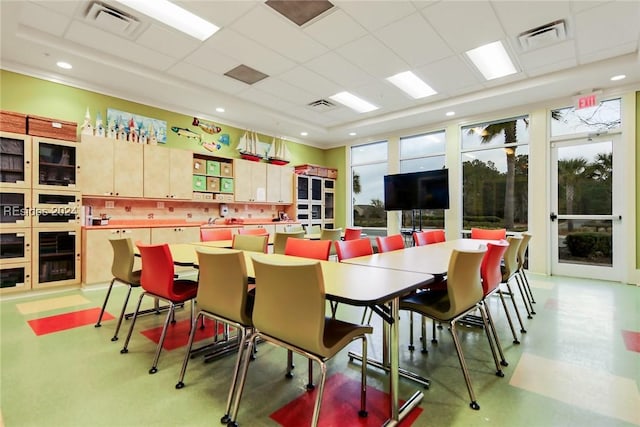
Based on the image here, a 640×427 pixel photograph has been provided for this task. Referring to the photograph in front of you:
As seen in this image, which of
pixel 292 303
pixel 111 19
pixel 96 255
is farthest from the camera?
pixel 96 255

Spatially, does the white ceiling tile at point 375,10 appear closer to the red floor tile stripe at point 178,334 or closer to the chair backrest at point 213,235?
the chair backrest at point 213,235

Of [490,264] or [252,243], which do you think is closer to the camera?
[490,264]

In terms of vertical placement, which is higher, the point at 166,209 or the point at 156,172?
the point at 156,172

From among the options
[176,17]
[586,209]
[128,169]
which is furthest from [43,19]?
[586,209]

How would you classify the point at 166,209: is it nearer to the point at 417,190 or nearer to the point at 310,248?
the point at 310,248

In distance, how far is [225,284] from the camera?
1871 millimetres

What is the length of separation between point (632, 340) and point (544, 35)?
3.40 m

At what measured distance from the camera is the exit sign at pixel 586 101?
496cm

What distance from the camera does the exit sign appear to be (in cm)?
496

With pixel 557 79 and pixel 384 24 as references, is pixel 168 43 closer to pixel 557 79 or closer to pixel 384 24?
pixel 384 24

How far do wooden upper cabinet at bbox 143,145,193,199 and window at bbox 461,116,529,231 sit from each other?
565 centimetres

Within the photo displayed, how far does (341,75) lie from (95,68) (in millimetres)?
3486

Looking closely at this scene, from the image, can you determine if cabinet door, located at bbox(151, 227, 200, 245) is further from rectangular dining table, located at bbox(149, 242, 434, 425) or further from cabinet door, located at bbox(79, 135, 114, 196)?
rectangular dining table, located at bbox(149, 242, 434, 425)

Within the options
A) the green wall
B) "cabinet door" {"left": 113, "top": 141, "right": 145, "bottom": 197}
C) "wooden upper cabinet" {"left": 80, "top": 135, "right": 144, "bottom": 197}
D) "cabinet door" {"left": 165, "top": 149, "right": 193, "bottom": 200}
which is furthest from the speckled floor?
the green wall
